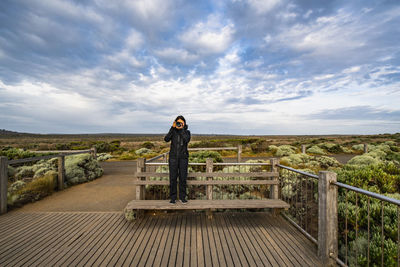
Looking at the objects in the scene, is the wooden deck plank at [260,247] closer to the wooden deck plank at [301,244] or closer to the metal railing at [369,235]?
the wooden deck plank at [301,244]

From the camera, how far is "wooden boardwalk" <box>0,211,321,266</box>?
2742mm

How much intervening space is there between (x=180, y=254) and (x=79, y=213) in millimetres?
3087

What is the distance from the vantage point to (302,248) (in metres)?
3.04

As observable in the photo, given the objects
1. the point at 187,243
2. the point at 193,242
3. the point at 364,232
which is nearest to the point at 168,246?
the point at 187,243

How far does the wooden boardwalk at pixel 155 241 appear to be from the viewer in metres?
2.74

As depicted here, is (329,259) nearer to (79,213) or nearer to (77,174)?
(79,213)

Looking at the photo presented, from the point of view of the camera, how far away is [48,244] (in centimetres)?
319

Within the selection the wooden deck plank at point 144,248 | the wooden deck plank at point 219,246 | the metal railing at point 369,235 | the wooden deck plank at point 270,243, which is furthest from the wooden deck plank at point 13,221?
the metal railing at point 369,235

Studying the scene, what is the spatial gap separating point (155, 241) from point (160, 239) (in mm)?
91

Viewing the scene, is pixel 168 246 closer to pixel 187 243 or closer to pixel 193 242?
pixel 187 243

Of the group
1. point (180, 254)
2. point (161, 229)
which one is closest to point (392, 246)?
point (180, 254)

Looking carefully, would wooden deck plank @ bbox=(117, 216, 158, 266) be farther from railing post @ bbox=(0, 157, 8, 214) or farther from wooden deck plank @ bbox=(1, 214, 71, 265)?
railing post @ bbox=(0, 157, 8, 214)

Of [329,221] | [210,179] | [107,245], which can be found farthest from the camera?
[210,179]

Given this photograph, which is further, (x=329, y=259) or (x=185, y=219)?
(x=185, y=219)
